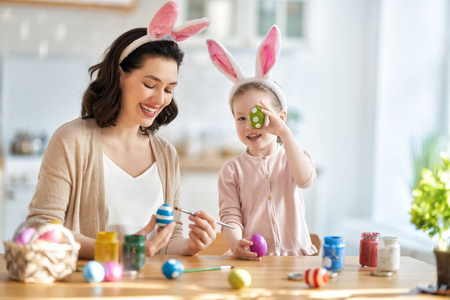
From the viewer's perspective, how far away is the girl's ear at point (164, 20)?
1847 mm

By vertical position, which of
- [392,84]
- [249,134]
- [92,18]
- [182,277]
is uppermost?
[92,18]

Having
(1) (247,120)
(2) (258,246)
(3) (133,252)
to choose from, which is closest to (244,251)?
(2) (258,246)

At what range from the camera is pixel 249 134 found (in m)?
2.02

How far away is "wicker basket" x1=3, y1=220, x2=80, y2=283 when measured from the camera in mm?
1410

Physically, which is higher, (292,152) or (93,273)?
(292,152)

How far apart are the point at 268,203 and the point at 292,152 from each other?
0.66 ft

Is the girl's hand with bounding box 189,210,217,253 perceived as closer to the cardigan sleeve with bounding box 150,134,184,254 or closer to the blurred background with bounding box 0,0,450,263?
the cardigan sleeve with bounding box 150,134,184,254

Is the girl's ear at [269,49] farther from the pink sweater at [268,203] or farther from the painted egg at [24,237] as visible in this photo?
the painted egg at [24,237]

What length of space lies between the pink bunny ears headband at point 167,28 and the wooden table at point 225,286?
711 millimetres

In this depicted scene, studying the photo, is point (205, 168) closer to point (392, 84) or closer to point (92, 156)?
point (392, 84)

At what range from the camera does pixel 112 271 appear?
146 cm

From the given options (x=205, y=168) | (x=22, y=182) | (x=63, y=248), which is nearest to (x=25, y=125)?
(x=22, y=182)

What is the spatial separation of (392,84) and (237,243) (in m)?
3.37

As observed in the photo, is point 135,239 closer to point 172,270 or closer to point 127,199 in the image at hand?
point 172,270
